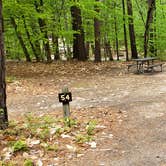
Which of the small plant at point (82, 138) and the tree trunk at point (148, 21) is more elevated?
the tree trunk at point (148, 21)

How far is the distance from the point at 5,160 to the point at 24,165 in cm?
39

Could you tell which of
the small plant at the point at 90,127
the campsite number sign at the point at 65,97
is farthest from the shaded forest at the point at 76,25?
the small plant at the point at 90,127

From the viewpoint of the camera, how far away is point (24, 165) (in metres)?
5.17

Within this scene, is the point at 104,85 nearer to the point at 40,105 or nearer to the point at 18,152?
the point at 40,105

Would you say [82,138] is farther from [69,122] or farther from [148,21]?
[148,21]

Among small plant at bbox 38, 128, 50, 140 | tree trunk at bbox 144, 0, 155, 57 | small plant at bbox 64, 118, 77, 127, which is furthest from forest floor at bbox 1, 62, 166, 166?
tree trunk at bbox 144, 0, 155, 57

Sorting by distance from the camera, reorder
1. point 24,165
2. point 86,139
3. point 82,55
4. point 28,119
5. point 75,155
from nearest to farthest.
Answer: point 24,165 < point 75,155 < point 86,139 < point 28,119 < point 82,55

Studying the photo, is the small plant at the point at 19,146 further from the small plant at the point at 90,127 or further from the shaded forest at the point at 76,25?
the shaded forest at the point at 76,25

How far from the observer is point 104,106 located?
29.1 feet

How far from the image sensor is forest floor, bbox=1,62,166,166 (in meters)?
5.50

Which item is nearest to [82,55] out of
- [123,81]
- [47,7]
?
[47,7]

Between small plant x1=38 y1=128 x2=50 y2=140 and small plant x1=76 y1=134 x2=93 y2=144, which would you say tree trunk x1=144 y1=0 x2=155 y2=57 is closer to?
small plant x1=76 y1=134 x2=93 y2=144

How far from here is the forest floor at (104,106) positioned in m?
5.50

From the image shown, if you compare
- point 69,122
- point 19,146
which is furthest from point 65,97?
point 19,146
